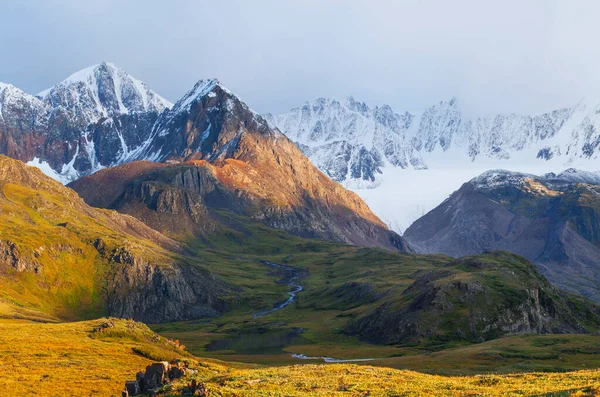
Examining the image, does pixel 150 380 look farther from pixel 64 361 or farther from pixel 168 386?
pixel 64 361

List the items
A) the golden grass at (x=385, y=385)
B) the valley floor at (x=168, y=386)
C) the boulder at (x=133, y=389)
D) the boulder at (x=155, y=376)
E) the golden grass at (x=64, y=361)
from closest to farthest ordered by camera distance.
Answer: the golden grass at (x=385, y=385)
the valley floor at (x=168, y=386)
the boulder at (x=133, y=389)
the boulder at (x=155, y=376)
the golden grass at (x=64, y=361)

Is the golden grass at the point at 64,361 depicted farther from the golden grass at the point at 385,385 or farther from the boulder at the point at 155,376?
the golden grass at the point at 385,385

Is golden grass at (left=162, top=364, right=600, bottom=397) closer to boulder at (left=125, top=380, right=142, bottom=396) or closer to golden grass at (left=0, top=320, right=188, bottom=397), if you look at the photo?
boulder at (left=125, top=380, right=142, bottom=396)

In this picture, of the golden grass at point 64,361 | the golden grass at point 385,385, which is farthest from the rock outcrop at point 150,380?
the golden grass at point 64,361

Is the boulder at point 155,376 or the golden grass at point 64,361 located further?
the golden grass at point 64,361

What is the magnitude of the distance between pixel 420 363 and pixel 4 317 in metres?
129

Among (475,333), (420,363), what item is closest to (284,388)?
(420,363)

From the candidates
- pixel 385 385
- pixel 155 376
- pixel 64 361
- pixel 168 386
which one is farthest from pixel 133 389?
pixel 64 361

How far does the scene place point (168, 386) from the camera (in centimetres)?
6075

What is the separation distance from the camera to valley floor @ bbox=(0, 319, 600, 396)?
187 feet

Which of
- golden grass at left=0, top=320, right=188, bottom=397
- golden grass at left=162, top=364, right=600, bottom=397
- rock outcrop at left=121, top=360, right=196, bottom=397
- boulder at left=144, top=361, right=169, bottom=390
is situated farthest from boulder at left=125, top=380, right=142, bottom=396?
golden grass at left=0, top=320, right=188, bottom=397

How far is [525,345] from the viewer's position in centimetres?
15938

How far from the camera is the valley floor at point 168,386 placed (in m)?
57.0

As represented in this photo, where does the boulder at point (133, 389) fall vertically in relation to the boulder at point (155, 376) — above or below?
below
